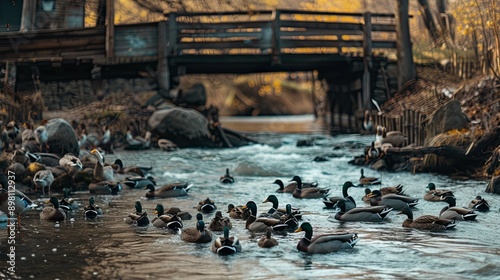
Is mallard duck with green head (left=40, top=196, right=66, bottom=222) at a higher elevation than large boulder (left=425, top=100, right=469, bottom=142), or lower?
lower

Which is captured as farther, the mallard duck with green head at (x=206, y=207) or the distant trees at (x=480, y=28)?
the distant trees at (x=480, y=28)

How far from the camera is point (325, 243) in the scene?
13930mm

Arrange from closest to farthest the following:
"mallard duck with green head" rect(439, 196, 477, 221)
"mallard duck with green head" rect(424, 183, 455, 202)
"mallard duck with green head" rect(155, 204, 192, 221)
Result: "mallard duck with green head" rect(439, 196, 477, 221)
"mallard duck with green head" rect(155, 204, 192, 221)
"mallard duck with green head" rect(424, 183, 455, 202)

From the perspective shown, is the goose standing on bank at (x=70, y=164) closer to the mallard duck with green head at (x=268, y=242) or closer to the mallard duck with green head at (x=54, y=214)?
the mallard duck with green head at (x=54, y=214)

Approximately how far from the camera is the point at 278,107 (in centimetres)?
6231

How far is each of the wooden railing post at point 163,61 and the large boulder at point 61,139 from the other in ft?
31.7

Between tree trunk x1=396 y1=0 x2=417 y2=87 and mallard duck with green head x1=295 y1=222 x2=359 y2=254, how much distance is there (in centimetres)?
2241

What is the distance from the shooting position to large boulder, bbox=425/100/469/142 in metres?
25.2

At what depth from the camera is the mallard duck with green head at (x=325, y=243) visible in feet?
45.4

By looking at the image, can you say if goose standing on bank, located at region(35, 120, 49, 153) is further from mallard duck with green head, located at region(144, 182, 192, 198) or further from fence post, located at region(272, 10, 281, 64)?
fence post, located at region(272, 10, 281, 64)

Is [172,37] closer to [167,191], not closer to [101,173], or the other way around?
[101,173]

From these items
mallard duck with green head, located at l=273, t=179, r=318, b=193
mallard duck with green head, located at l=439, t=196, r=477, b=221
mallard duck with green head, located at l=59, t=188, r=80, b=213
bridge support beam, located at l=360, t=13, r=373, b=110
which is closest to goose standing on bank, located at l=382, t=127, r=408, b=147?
mallard duck with green head, located at l=273, t=179, r=318, b=193

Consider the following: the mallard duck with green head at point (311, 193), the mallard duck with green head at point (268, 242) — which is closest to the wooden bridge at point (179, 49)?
the mallard duck with green head at point (311, 193)

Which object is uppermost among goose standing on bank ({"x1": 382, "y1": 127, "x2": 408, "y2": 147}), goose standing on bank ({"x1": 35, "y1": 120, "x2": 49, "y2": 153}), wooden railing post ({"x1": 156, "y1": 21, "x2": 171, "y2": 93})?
wooden railing post ({"x1": 156, "y1": 21, "x2": 171, "y2": 93})
